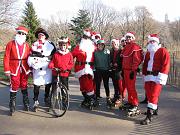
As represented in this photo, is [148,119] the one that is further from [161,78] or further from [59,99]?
[59,99]

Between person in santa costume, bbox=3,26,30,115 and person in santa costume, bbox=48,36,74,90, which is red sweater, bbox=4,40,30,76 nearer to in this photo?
person in santa costume, bbox=3,26,30,115

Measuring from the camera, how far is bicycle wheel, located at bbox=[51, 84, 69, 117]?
760 cm

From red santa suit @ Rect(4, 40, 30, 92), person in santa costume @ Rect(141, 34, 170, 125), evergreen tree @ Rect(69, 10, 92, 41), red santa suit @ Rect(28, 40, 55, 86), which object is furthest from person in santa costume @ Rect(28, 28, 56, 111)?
evergreen tree @ Rect(69, 10, 92, 41)

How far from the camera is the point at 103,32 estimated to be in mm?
51812

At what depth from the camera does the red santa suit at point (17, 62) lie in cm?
772

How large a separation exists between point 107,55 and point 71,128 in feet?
7.92

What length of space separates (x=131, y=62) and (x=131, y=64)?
0.15 ft

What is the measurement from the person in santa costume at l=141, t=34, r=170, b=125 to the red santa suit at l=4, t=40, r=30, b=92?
9.28 ft

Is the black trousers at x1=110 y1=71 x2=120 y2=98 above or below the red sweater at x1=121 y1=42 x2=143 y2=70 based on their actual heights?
below

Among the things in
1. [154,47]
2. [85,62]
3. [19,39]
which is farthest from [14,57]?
[154,47]

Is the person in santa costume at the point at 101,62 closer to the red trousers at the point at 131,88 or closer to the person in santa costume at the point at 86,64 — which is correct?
the person in santa costume at the point at 86,64

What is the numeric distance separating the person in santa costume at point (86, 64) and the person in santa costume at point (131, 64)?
90 centimetres

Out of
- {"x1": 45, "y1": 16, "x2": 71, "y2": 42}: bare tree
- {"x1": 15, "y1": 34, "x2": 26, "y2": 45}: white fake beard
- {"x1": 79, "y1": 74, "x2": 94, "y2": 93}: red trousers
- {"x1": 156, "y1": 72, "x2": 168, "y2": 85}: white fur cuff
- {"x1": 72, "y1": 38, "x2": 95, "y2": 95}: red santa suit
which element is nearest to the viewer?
{"x1": 156, "y1": 72, "x2": 168, "y2": 85}: white fur cuff

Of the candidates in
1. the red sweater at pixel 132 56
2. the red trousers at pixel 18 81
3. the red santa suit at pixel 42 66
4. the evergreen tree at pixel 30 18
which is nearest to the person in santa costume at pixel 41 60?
the red santa suit at pixel 42 66
